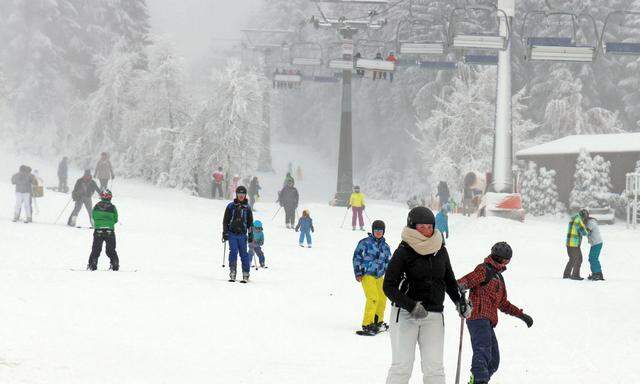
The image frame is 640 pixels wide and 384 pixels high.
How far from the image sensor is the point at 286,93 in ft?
303

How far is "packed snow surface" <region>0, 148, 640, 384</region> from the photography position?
731 centimetres

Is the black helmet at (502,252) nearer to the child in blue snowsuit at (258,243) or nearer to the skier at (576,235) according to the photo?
the skier at (576,235)

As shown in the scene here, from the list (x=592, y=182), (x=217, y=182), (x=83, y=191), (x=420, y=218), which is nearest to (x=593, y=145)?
(x=592, y=182)

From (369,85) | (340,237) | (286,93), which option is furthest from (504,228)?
(286,93)

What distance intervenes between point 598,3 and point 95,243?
43.7 m

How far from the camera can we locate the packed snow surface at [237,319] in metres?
7.31

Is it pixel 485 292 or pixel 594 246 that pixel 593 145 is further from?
pixel 485 292

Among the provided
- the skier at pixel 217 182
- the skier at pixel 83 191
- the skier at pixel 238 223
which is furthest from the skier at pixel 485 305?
the skier at pixel 217 182

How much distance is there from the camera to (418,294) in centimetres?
535

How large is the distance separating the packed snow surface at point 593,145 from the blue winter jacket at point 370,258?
974 inches

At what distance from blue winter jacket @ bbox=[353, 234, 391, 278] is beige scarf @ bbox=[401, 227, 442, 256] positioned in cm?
396

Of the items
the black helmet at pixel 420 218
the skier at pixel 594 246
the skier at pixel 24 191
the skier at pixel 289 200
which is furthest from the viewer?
the skier at pixel 289 200

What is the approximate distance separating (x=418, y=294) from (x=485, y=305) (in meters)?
1.19

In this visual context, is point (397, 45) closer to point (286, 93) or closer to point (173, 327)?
point (173, 327)
